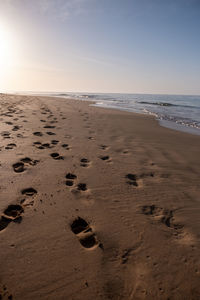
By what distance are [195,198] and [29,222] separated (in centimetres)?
270

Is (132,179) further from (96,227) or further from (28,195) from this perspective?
(28,195)

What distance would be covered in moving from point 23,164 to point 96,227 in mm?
2183

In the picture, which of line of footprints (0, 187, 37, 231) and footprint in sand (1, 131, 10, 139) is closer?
line of footprints (0, 187, 37, 231)

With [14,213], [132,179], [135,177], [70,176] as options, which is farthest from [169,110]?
[14,213]

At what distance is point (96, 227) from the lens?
2.27m

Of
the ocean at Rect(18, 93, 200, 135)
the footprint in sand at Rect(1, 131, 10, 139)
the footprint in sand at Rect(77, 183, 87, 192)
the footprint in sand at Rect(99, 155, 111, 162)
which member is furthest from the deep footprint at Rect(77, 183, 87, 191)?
the ocean at Rect(18, 93, 200, 135)

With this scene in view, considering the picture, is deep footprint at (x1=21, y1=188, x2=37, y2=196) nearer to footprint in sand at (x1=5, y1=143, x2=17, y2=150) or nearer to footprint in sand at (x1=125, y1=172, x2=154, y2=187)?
footprint in sand at (x1=125, y1=172, x2=154, y2=187)

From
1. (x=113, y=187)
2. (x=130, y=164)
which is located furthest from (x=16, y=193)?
(x=130, y=164)

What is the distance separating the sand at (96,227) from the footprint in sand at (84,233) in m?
0.01

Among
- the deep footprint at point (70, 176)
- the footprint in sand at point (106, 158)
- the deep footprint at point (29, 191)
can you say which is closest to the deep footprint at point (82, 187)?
the deep footprint at point (70, 176)

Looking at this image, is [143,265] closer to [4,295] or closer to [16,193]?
[4,295]

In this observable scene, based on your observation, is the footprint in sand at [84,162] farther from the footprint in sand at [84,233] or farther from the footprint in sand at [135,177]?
the footprint in sand at [84,233]

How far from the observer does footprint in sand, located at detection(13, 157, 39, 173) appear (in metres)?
3.44

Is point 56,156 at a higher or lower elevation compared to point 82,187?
higher
